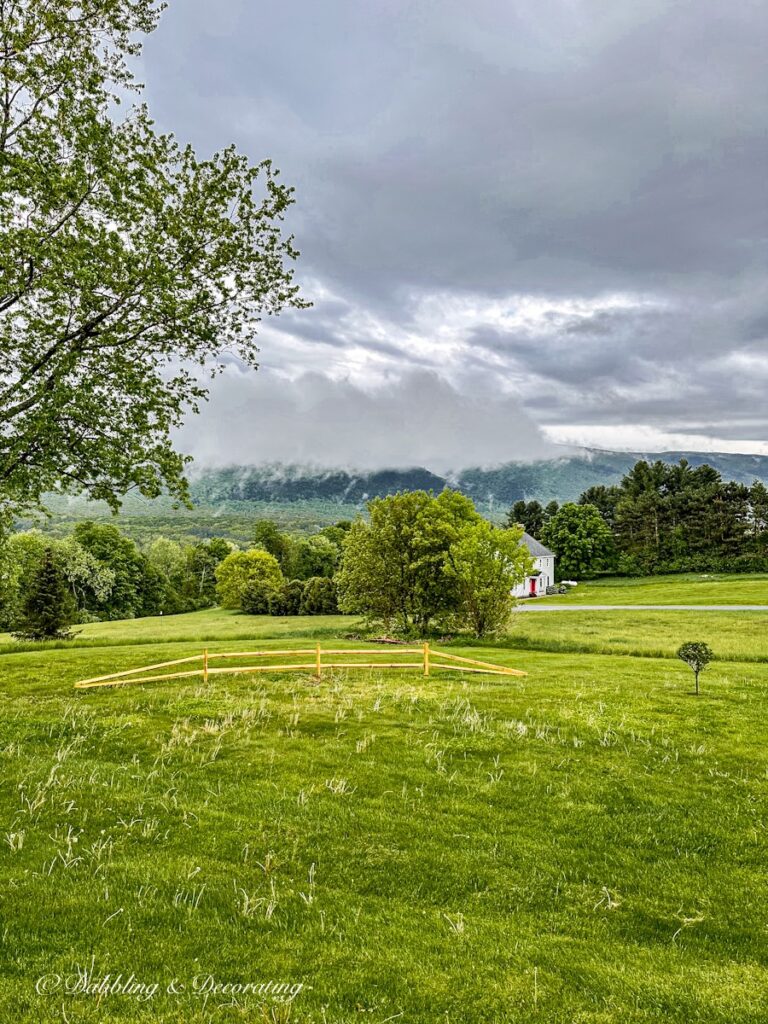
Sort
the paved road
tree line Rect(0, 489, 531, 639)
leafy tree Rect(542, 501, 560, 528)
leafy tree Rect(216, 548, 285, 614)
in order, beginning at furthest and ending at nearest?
leafy tree Rect(542, 501, 560, 528), leafy tree Rect(216, 548, 285, 614), the paved road, tree line Rect(0, 489, 531, 639)

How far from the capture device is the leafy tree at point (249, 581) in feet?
277

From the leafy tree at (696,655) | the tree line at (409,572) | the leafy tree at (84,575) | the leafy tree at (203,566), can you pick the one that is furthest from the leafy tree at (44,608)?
the leafy tree at (203,566)

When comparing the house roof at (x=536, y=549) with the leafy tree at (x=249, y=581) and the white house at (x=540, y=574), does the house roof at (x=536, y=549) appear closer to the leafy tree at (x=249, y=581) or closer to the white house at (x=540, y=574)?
the white house at (x=540, y=574)

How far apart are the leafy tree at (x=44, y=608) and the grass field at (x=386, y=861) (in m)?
35.4

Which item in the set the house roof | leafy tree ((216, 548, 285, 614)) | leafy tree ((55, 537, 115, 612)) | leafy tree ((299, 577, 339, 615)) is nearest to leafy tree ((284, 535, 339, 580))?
leafy tree ((216, 548, 285, 614))

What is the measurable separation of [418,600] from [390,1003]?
35.1 m

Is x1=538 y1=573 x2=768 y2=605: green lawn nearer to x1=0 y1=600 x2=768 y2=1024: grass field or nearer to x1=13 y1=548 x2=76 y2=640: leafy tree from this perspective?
x1=13 y1=548 x2=76 y2=640: leafy tree

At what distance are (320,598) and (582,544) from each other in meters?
51.0

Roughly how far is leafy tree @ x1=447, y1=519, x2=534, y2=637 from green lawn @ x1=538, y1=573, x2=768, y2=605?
38.9m

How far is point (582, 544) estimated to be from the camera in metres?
98.1

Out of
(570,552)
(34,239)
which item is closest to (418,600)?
(34,239)

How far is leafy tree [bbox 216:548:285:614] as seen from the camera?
84312 millimetres

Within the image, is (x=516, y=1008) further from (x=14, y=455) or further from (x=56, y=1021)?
(x=14, y=455)

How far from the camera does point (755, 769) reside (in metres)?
10.5
